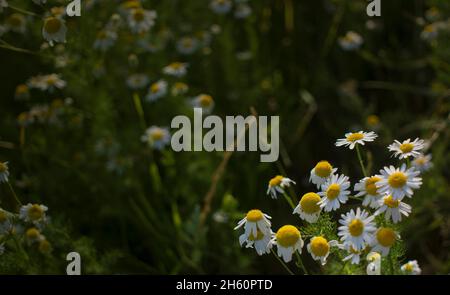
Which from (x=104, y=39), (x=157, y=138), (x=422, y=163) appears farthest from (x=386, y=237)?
(x=104, y=39)

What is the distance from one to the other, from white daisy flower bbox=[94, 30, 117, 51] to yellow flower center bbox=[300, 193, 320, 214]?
128 cm

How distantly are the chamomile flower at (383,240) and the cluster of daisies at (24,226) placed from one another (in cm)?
81

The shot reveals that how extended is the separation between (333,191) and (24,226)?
94 cm

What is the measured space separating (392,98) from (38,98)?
70.3 inches

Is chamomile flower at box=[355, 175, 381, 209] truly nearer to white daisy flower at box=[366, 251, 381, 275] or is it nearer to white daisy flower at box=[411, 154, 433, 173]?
white daisy flower at box=[366, 251, 381, 275]

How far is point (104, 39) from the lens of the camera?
7.50ft

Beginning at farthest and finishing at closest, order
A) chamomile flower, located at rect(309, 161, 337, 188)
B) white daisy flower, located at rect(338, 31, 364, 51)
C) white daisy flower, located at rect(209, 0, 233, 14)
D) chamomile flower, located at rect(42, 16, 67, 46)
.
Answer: white daisy flower, located at rect(338, 31, 364, 51), white daisy flower, located at rect(209, 0, 233, 14), chamomile flower, located at rect(42, 16, 67, 46), chamomile flower, located at rect(309, 161, 337, 188)

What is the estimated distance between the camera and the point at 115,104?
2623 millimetres

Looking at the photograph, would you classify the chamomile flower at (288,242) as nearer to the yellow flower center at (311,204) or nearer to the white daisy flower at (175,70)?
the yellow flower center at (311,204)

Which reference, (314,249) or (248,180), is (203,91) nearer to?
(248,180)

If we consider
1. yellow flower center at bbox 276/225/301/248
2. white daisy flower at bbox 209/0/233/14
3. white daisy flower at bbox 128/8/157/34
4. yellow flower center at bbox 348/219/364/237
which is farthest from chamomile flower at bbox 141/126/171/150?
yellow flower center at bbox 348/219/364/237

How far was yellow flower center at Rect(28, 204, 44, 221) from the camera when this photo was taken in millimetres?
1511

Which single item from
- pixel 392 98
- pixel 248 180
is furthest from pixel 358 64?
pixel 248 180

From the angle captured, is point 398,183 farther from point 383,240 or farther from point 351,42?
point 351,42
